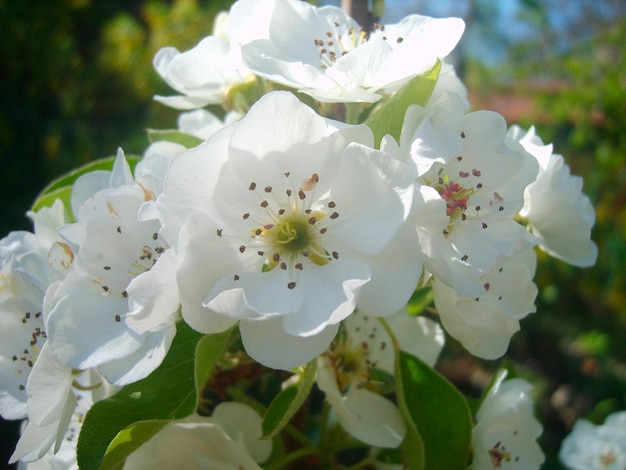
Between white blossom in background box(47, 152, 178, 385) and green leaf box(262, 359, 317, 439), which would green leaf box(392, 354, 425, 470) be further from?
white blossom in background box(47, 152, 178, 385)

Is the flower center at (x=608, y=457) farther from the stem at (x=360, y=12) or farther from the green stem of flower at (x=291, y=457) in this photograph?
the stem at (x=360, y=12)

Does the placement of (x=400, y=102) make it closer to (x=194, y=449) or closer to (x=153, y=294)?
(x=153, y=294)

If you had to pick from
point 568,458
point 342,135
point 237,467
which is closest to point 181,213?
point 342,135

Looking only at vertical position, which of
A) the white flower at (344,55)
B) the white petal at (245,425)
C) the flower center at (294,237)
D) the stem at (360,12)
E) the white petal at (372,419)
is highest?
the white flower at (344,55)

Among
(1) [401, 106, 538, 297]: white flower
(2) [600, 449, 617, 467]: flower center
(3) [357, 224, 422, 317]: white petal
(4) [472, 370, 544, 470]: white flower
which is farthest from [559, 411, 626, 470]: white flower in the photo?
(3) [357, 224, 422, 317]: white petal

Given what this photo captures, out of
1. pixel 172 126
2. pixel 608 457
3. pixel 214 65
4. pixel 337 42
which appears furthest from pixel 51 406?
pixel 172 126

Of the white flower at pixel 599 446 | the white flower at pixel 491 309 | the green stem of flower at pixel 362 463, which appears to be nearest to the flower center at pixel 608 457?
the white flower at pixel 599 446

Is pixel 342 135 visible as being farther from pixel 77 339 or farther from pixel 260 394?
pixel 260 394
